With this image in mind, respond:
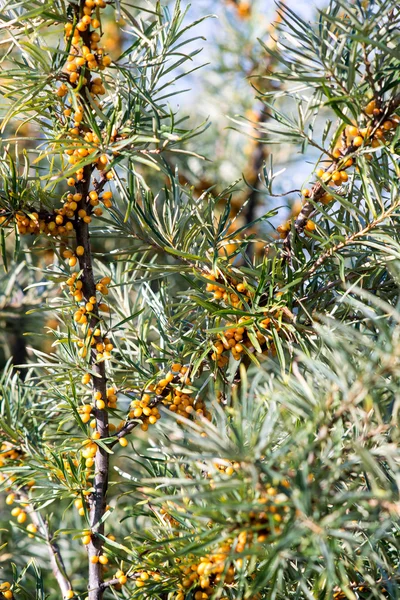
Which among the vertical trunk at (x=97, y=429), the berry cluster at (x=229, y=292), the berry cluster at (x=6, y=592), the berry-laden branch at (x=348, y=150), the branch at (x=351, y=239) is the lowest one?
the berry cluster at (x=6, y=592)

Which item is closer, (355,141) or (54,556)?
(355,141)

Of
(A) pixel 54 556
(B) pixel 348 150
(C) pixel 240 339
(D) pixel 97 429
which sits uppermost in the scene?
(B) pixel 348 150

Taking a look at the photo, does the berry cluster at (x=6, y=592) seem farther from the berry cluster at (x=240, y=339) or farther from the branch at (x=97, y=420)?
the berry cluster at (x=240, y=339)

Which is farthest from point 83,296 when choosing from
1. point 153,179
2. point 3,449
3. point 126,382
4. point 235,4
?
point 235,4

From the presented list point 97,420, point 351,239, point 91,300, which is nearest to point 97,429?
point 97,420

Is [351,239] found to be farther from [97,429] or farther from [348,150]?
[97,429]

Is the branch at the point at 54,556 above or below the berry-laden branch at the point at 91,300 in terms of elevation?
below

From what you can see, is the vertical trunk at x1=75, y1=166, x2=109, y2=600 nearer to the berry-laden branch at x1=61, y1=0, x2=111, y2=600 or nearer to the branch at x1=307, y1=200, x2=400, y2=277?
the berry-laden branch at x1=61, y1=0, x2=111, y2=600

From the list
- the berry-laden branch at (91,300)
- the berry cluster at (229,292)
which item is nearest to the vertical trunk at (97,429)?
the berry-laden branch at (91,300)

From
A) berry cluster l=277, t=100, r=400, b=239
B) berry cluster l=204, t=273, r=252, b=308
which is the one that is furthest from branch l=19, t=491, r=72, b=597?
berry cluster l=277, t=100, r=400, b=239

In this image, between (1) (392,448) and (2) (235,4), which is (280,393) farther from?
(2) (235,4)

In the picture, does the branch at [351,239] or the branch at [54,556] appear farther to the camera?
the branch at [54,556]

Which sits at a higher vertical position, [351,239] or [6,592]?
[351,239]
